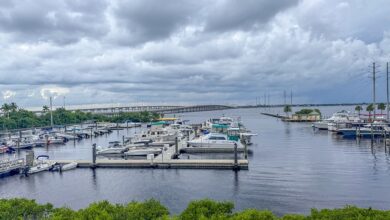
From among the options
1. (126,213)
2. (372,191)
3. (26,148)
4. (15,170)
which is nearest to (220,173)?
(372,191)

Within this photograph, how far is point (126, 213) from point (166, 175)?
1047 inches

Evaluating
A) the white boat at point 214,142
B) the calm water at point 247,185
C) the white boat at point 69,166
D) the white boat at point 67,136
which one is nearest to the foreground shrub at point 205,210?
the calm water at point 247,185

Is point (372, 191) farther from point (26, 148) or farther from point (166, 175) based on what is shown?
point (26, 148)

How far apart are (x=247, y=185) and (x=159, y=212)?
70.0 ft

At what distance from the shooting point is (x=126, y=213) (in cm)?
1588

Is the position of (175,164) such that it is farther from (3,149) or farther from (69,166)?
(3,149)

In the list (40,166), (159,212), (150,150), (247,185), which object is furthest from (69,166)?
(159,212)

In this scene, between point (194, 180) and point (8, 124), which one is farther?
point (8, 124)

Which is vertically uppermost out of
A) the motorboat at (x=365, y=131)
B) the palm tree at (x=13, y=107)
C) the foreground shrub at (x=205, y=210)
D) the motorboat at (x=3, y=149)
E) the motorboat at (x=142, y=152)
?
the palm tree at (x=13, y=107)

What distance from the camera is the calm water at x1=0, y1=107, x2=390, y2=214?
3176cm

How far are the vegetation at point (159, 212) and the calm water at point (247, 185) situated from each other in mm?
13336

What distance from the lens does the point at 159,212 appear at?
54.2ft

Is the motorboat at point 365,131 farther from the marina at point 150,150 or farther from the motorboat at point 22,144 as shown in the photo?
the motorboat at point 22,144

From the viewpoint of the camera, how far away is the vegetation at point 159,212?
14586 millimetres
